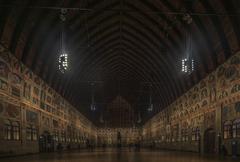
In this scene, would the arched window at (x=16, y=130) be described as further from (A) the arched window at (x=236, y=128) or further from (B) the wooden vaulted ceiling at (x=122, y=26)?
(A) the arched window at (x=236, y=128)

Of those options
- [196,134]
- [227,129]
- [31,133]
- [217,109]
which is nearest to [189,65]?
[227,129]

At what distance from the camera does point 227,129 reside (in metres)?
32.5

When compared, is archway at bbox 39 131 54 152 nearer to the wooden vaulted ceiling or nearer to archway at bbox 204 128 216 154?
the wooden vaulted ceiling

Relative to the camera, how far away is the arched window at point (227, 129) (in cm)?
3173

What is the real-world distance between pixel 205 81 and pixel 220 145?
886cm

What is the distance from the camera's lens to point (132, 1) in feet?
134

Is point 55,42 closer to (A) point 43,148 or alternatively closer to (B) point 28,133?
(B) point 28,133

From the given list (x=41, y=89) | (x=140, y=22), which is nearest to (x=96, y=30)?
(x=140, y=22)

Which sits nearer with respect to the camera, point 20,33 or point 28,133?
point 20,33

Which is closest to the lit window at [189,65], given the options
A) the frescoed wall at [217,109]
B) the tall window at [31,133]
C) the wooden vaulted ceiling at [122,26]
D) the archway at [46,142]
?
the wooden vaulted ceiling at [122,26]

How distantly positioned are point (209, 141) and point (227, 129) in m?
7.24

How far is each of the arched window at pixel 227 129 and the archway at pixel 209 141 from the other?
3975 millimetres

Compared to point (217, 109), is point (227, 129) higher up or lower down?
lower down

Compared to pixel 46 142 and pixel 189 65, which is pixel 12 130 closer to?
pixel 46 142
